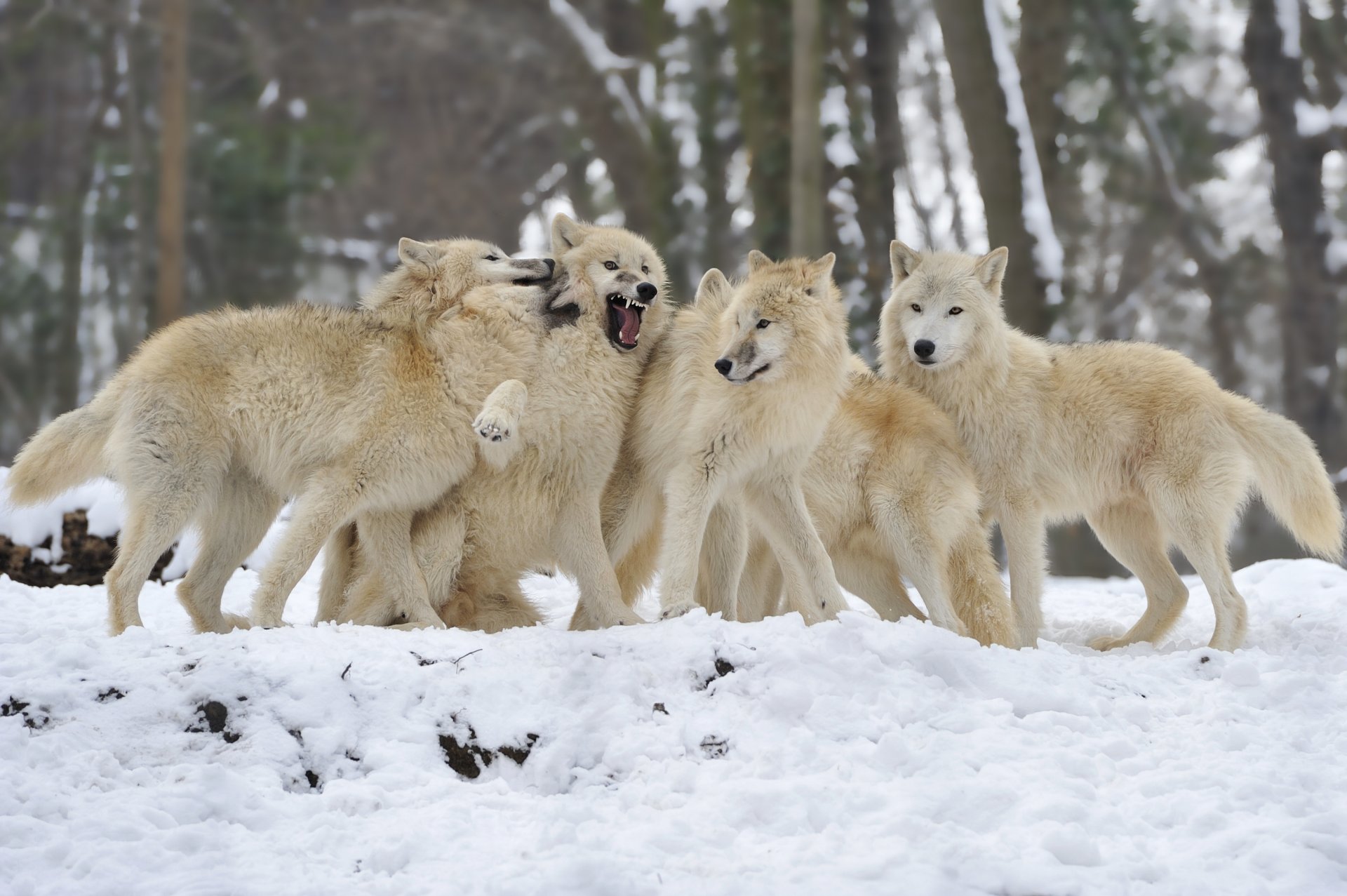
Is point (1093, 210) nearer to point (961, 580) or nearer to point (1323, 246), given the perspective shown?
point (1323, 246)

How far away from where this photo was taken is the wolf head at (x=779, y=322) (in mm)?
5250

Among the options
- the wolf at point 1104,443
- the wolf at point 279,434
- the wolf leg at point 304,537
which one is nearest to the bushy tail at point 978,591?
the wolf at point 1104,443

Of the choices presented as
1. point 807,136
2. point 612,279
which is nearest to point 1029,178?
point 807,136

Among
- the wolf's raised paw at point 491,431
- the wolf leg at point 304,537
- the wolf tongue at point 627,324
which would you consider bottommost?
the wolf leg at point 304,537

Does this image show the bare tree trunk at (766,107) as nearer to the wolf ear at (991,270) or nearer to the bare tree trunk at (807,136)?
the bare tree trunk at (807,136)

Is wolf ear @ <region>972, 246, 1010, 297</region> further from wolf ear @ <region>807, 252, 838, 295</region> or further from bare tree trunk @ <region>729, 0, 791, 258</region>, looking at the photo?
bare tree trunk @ <region>729, 0, 791, 258</region>

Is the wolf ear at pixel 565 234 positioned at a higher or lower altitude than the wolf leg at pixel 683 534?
higher

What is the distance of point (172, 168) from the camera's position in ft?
59.0

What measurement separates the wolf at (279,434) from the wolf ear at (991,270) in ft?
8.10

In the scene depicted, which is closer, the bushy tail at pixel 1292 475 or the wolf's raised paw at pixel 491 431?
the wolf's raised paw at pixel 491 431

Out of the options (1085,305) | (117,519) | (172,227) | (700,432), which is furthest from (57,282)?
(700,432)

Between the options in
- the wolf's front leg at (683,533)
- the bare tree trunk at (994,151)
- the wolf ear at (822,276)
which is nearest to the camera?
the wolf's front leg at (683,533)

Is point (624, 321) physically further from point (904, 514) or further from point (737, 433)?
point (904, 514)

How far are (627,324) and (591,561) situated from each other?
3.74 ft
